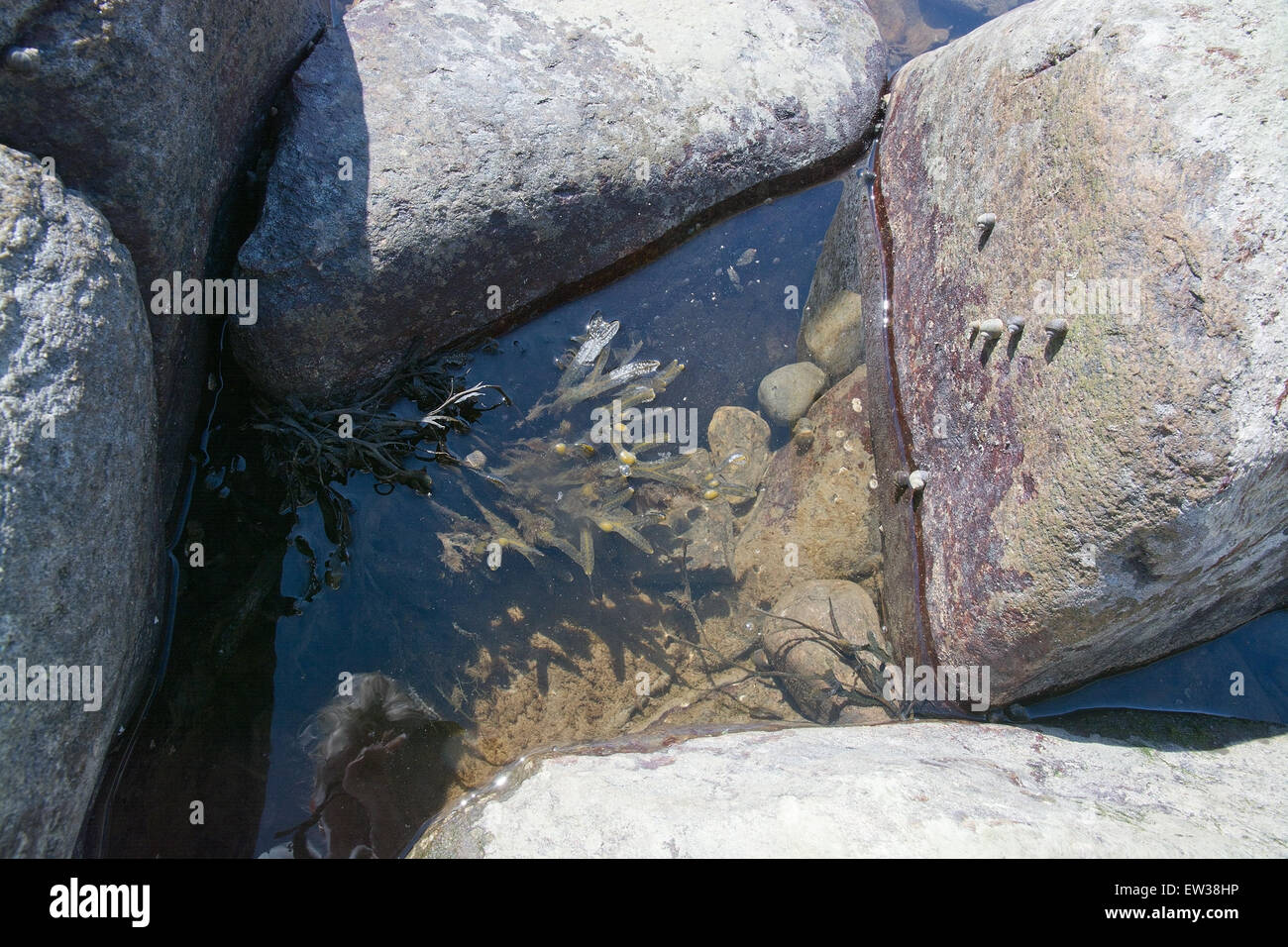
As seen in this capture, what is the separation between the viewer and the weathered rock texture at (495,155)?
11.2 ft

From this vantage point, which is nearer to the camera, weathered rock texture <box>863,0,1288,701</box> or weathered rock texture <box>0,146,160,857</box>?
weathered rock texture <box>0,146,160,857</box>

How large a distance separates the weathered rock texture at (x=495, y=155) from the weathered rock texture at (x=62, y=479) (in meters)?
0.83

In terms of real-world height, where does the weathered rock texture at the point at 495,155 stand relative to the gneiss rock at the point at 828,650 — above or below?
above

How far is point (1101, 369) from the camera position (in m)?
2.74

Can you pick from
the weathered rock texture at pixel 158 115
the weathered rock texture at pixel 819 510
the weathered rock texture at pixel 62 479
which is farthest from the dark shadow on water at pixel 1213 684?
the weathered rock texture at pixel 158 115

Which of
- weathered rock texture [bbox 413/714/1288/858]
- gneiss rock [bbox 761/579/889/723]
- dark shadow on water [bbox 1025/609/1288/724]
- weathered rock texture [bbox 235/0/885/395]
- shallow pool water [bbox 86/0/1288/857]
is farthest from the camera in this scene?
gneiss rock [bbox 761/579/889/723]

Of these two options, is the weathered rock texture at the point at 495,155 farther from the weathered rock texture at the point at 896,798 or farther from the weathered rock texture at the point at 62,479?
the weathered rock texture at the point at 896,798

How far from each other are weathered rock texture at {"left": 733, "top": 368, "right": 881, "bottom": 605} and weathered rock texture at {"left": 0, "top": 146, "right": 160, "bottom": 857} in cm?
283

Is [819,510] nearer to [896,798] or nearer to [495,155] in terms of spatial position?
Answer: [896,798]

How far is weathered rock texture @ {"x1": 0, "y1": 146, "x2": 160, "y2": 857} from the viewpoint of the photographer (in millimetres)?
2166

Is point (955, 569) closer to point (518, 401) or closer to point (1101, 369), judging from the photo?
point (1101, 369)

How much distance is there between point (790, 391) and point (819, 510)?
0.75 metres

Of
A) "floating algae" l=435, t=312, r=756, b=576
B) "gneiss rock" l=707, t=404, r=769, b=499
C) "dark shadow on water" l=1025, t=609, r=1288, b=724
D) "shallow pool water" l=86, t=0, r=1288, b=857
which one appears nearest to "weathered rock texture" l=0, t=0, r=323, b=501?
"shallow pool water" l=86, t=0, r=1288, b=857

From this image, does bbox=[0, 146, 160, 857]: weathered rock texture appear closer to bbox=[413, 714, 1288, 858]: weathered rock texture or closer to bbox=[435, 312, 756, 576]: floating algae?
bbox=[413, 714, 1288, 858]: weathered rock texture
